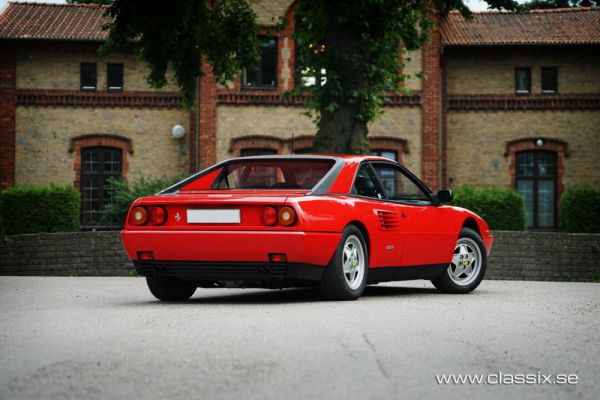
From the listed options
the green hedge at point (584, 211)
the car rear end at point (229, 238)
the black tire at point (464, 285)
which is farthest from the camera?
the green hedge at point (584, 211)

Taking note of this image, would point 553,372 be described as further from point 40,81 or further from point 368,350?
point 40,81

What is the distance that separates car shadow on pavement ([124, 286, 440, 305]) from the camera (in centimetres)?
969

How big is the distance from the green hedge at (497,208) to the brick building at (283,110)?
3845 millimetres

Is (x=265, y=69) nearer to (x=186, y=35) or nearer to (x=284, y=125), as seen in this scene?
(x=284, y=125)

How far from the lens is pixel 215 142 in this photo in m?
30.2

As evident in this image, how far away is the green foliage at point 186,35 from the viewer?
19.5 m

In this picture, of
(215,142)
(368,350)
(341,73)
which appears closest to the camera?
(368,350)

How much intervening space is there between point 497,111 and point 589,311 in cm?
2329

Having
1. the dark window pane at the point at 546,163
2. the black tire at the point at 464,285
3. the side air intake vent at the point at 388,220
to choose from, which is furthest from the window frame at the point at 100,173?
the side air intake vent at the point at 388,220

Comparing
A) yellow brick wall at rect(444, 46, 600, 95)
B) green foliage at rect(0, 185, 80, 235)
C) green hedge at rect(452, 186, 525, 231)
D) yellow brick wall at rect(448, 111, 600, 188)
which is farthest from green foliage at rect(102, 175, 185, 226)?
yellow brick wall at rect(444, 46, 600, 95)

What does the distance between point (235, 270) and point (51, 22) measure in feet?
80.9

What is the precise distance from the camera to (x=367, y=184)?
10.1 metres

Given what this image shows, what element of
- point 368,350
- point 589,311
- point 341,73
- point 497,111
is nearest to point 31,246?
point 341,73

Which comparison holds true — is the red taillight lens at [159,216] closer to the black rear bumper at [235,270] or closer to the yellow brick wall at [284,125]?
the black rear bumper at [235,270]
